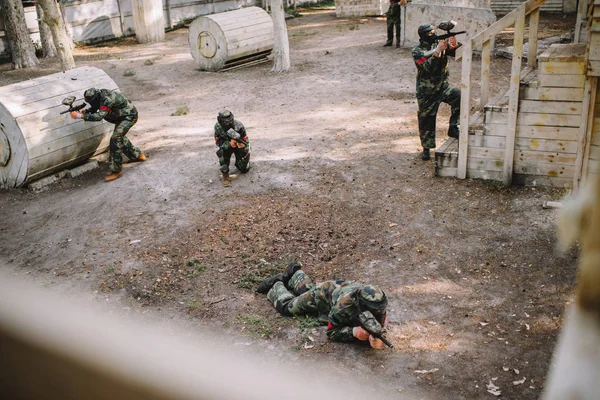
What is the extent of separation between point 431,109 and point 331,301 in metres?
4.11

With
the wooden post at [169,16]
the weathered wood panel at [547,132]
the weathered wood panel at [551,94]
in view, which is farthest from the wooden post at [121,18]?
the weathered wood panel at [551,94]

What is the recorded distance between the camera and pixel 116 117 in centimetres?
922

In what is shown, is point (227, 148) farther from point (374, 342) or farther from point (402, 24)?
point (402, 24)

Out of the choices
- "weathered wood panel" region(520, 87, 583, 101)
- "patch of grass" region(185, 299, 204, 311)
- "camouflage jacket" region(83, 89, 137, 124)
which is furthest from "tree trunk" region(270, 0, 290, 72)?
"patch of grass" region(185, 299, 204, 311)

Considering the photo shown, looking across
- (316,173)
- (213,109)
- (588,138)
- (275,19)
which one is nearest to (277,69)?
(275,19)

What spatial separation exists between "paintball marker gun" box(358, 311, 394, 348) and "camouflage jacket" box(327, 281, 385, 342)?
0.13 metres

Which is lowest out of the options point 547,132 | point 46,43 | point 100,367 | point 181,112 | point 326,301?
point 326,301

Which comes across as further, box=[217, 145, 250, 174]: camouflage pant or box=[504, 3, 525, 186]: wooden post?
box=[217, 145, 250, 174]: camouflage pant

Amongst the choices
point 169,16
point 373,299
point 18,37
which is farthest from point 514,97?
point 169,16

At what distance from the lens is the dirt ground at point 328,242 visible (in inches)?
197

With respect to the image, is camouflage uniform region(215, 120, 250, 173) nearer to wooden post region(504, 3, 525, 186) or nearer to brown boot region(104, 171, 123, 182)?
brown boot region(104, 171, 123, 182)

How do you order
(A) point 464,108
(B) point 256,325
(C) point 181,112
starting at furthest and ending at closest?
(C) point 181,112
(A) point 464,108
(B) point 256,325

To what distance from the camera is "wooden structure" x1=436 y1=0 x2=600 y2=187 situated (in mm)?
6805

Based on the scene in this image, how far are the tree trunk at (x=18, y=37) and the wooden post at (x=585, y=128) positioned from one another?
14.8 meters
